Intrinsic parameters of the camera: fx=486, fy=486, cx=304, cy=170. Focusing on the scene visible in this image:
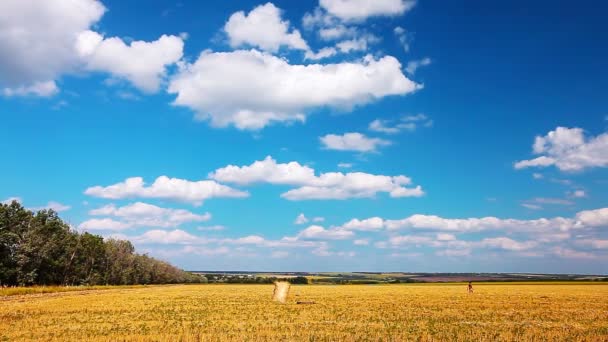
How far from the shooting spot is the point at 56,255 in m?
101

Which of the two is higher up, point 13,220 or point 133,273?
point 13,220

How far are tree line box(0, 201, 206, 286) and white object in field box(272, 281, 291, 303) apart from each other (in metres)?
55.7

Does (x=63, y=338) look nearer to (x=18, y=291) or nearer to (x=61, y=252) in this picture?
(x=18, y=291)

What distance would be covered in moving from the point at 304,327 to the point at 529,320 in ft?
45.4

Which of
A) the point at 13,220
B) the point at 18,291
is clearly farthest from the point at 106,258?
the point at 18,291

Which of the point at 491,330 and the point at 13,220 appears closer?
the point at 491,330

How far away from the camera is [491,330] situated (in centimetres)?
2325

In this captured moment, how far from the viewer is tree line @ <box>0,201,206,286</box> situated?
270 feet

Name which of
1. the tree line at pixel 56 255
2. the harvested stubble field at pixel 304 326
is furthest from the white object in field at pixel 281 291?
the tree line at pixel 56 255

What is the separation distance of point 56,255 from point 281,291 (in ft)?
249

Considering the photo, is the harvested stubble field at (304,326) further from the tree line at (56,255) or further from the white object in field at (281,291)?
the tree line at (56,255)

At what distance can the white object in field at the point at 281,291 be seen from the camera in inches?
1702

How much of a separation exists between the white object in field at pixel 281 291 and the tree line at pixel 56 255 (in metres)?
55.7

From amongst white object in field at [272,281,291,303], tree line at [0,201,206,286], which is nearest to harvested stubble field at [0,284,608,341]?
white object in field at [272,281,291,303]
